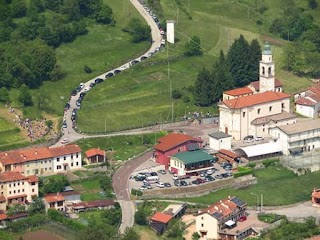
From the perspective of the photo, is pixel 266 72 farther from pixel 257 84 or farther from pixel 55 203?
pixel 55 203

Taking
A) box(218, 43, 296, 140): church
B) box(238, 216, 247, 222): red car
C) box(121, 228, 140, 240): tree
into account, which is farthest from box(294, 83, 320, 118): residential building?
box(121, 228, 140, 240): tree

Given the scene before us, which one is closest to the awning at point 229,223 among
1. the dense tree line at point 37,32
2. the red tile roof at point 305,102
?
the red tile roof at point 305,102

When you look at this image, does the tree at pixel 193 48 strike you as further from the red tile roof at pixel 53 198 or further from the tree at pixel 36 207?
the tree at pixel 36 207

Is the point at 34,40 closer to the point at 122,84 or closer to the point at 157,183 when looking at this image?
the point at 122,84

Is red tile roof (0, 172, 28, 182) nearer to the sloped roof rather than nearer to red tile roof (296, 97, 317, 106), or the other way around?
the sloped roof

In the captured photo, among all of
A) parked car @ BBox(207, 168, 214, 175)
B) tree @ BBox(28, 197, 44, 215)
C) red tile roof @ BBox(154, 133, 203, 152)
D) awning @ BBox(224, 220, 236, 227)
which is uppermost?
red tile roof @ BBox(154, 133, 203, 152)
